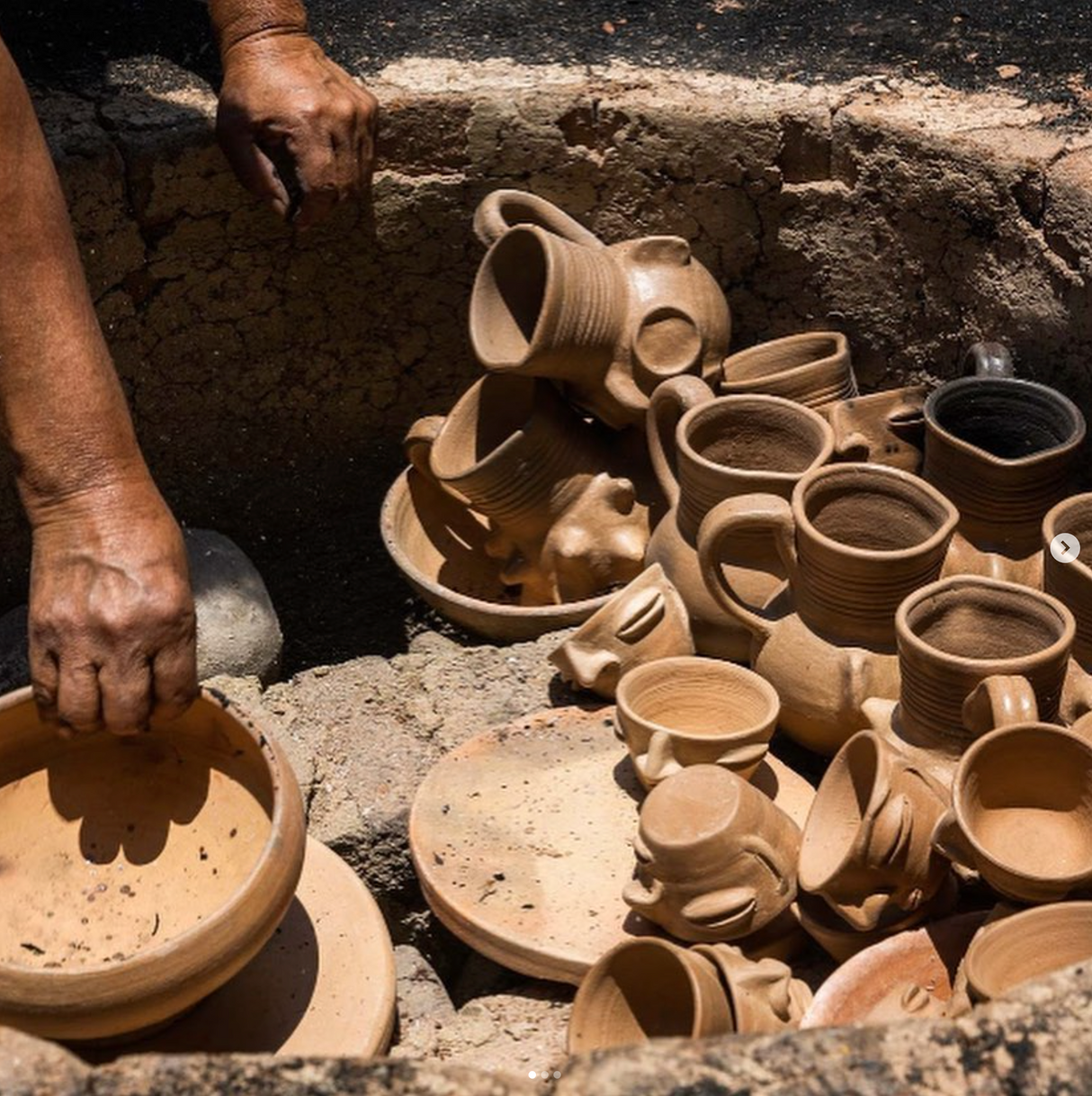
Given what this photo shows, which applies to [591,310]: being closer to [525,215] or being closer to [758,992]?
[525,215]

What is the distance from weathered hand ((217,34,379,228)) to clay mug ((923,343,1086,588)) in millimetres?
1408

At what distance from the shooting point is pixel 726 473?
3.44 m

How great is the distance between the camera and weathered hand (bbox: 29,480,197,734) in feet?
8.96

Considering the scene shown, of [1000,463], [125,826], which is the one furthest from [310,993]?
[1000,463]

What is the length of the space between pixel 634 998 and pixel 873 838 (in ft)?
1.44

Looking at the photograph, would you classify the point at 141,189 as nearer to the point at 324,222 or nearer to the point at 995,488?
the point at 324,222

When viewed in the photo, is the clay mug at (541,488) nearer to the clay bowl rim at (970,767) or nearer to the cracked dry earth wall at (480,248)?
the cracked dry earth wall at (480,248)

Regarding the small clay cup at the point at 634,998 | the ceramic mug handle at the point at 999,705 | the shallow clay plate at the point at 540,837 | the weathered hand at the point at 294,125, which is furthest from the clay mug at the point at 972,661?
the weathered hand at the point at 294,125

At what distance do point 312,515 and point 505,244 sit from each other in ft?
3.80

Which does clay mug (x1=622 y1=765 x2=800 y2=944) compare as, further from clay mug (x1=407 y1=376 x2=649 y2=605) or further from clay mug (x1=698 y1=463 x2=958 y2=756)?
clay mug (x1=407 y1=376 x2=649 y2=605)

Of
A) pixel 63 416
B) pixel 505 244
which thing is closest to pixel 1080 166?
pixel 505 244

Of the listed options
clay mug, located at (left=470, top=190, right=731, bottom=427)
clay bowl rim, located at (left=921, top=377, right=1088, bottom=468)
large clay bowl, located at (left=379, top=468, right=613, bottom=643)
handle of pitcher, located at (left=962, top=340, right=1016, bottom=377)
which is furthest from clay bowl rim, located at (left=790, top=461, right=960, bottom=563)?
large clay bowl, located at (left=379, top=468, right=613, bottom=643)

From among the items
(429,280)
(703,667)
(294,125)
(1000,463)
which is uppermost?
(294,125)

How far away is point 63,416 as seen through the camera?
286 cm
